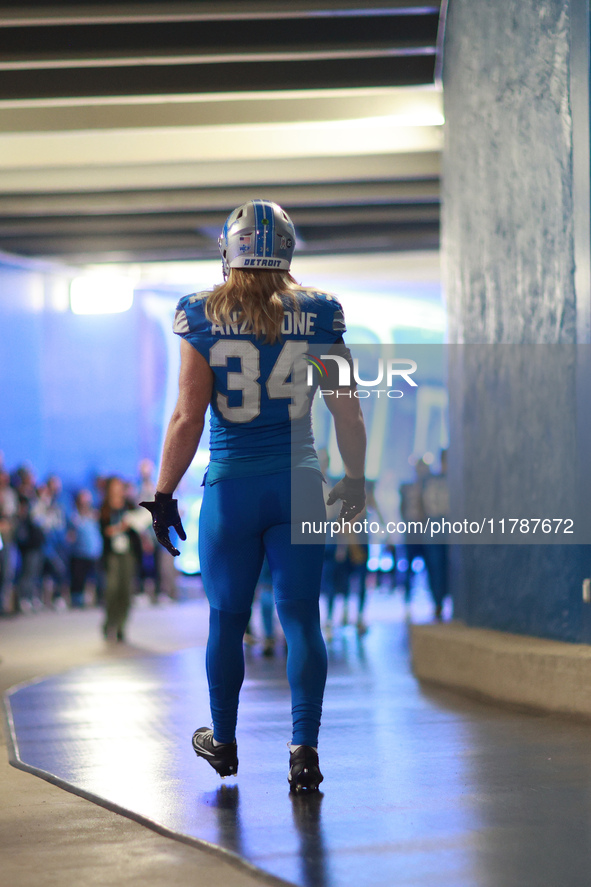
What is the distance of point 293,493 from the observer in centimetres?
341

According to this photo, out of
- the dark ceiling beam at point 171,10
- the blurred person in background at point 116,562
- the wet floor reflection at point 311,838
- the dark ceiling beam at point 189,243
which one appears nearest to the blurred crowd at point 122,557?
the blurred person in background at point 116,562

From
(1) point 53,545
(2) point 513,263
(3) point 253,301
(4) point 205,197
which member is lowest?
(1) point 53,545

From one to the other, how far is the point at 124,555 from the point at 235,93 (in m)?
4.22

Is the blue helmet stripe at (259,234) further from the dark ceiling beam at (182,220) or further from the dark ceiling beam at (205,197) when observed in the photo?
the dark ceiling beam at (182,220)

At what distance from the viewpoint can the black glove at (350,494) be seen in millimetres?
3551

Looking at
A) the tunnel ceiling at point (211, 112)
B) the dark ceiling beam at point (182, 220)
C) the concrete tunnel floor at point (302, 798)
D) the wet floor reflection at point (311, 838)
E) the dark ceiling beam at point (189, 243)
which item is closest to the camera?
the wet floor reflection at point (311, 838)

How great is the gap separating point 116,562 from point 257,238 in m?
6.32

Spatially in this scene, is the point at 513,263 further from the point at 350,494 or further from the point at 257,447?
the point at 257,447

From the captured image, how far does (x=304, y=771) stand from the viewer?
3301 millimetres

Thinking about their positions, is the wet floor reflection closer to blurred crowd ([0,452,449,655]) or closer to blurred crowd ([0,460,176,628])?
blurred crowd ([0,452,449,655])

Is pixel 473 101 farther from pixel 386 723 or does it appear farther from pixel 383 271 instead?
pixel 383 271

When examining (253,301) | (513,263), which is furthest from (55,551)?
(253,301)

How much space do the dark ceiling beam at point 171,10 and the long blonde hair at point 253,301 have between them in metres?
4.33

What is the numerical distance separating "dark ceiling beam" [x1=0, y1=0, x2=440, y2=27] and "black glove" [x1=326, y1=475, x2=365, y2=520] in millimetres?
4745
